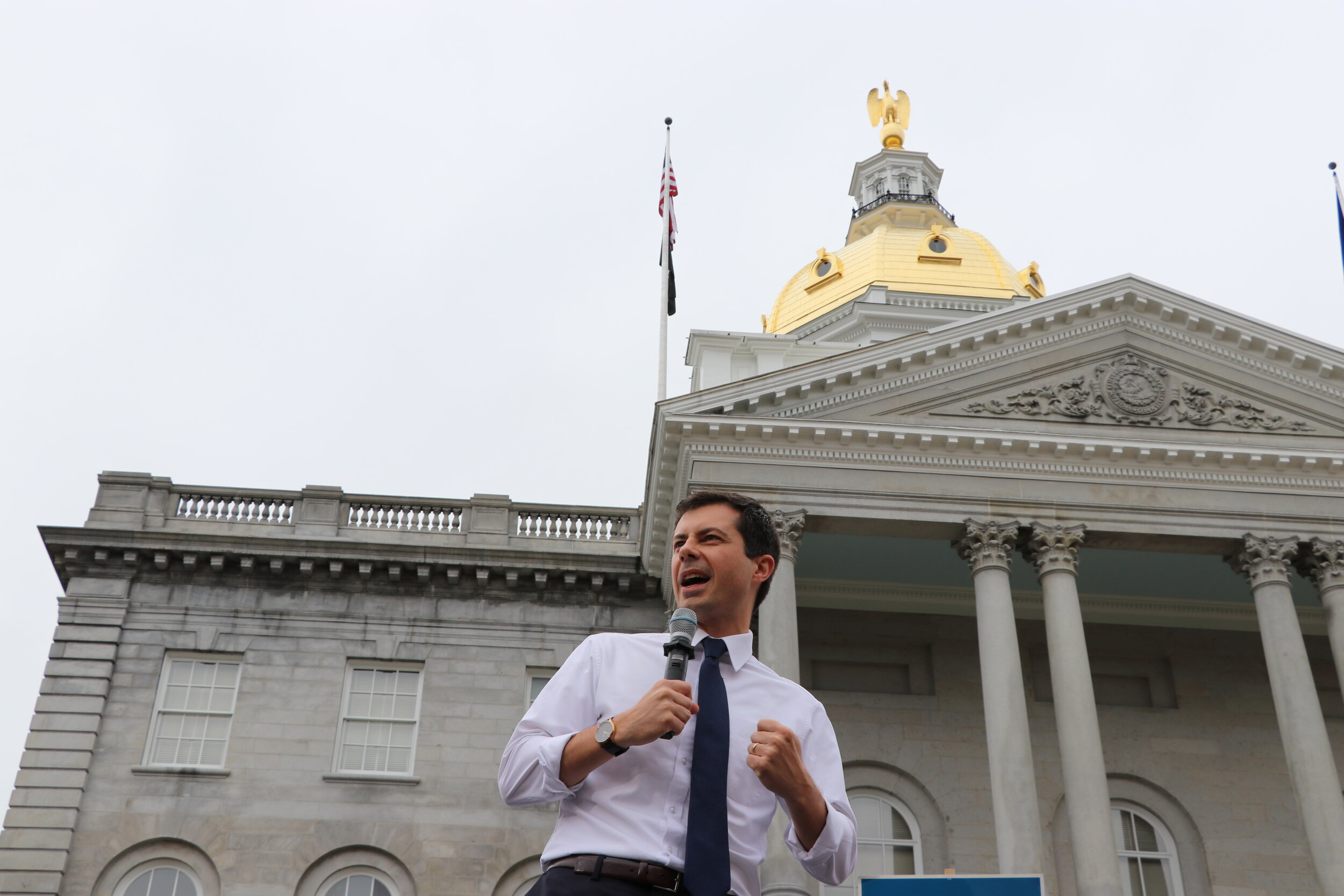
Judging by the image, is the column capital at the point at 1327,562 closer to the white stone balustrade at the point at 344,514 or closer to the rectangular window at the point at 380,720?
the white stone balustrade at the point at 344,514

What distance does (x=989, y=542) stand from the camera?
2062 cm

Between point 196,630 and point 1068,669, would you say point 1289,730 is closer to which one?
point 1068,669

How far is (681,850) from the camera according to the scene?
3.53 m

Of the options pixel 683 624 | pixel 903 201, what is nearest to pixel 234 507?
pixel 683 624

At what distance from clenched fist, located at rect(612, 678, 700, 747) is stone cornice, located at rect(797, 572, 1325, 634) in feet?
68.5

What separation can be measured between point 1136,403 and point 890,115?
36.2m

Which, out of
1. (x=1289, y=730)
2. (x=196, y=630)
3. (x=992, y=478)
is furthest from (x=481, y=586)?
(x=1289, y=730)

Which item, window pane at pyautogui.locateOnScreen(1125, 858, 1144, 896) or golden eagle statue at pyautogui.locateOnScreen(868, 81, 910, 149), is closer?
window pane at pyautogui.locateOnScreen(1125, 858, 1144, 896)

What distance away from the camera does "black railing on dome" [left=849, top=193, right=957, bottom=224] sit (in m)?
50.1

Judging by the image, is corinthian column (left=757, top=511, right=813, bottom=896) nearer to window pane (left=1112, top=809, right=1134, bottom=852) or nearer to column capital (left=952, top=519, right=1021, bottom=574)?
column capital (left=952, top=519, right=1021, bottom=574)

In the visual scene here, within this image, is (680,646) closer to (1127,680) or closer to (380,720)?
(380,720)

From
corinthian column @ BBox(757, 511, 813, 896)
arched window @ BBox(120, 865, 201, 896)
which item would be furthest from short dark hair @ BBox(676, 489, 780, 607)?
arched window @ BBox(120, 865, 201, 896)

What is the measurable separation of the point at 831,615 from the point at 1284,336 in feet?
29.6

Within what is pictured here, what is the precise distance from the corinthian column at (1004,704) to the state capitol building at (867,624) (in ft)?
0.24
